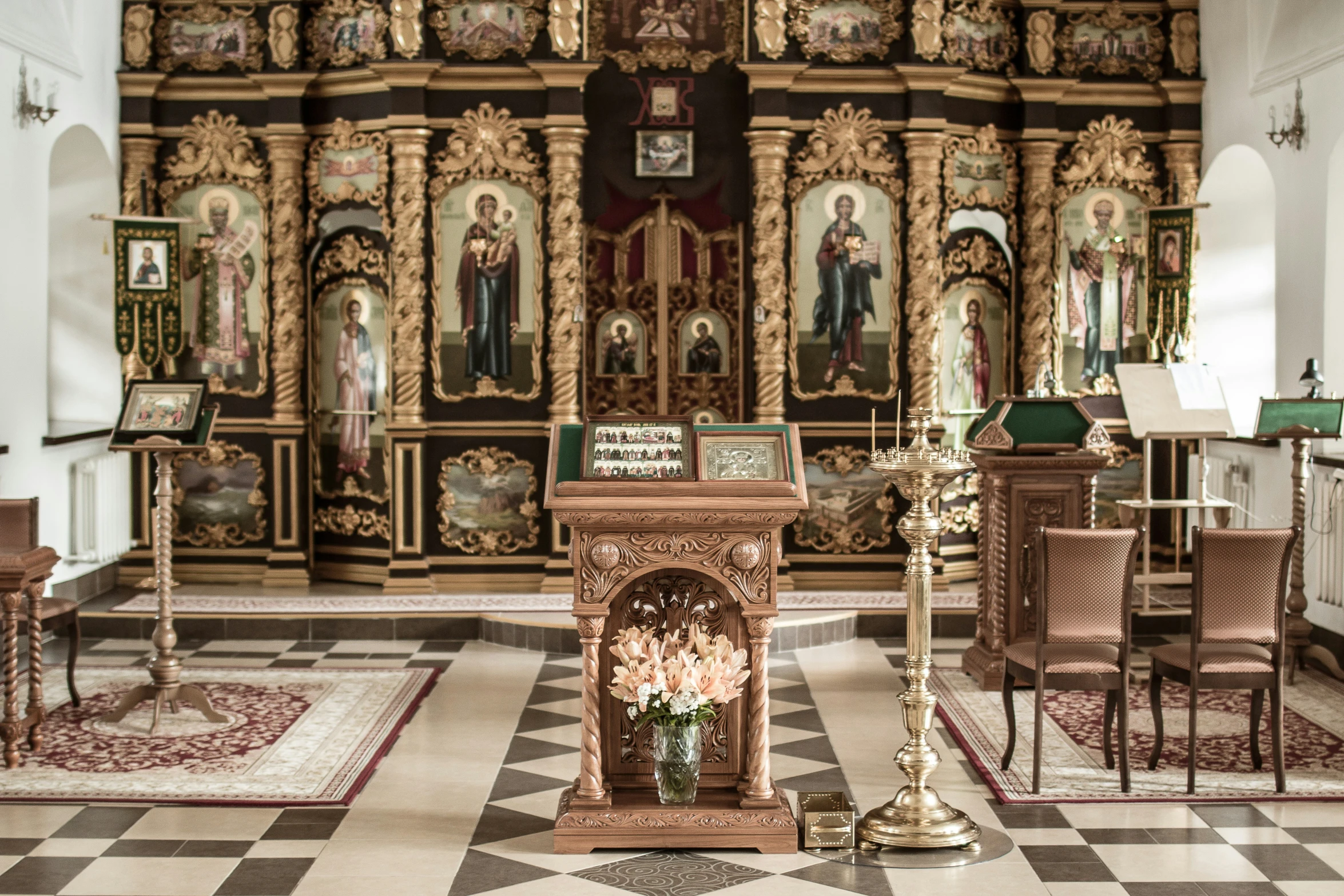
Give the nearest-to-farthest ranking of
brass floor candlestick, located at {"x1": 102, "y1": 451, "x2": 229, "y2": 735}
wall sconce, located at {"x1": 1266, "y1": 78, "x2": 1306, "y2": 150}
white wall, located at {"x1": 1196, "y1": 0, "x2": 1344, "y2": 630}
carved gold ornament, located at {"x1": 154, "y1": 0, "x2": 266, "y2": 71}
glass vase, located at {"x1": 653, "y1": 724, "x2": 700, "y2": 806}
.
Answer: glass vase, located at {"x1": 653, "y1": 724, "x2": 700, "y2": 806}, brass floor candlestick, located at {"x1": 102, "y1": 451, "x2": 229, "y2": 735}, white wall, located at {"x1": 1196, "y1": 0, "x2": 1344, "y2": 630}, wall sconce, located at {"x1": 1266, "y1": 78, "x2": 1306, "y2": 150}, carved gold ornament, located at {"x1": 154, "y1": 0, "x2": 266, "y2": 71}

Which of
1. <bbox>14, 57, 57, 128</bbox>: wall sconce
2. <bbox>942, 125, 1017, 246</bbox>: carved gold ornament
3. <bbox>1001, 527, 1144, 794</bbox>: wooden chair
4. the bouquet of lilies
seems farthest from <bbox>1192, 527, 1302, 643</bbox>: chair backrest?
<bbox>14, 57, 57, 128</bbox>: wall sconce

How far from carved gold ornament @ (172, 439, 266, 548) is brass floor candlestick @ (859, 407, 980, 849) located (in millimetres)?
5627

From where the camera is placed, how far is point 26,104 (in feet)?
26.6

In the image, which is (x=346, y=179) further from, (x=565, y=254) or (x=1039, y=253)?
(x=1039, y=253)

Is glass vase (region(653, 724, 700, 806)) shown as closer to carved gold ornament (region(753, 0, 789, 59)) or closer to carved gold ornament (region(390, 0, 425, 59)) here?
carved gold ornament (region(753, 0, 789, 59))

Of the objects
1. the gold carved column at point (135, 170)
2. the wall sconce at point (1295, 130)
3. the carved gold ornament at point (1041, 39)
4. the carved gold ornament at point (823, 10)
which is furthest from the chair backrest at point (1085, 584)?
the gold carved column at point (135, 170)

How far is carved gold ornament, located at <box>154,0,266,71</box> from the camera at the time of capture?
368 inches

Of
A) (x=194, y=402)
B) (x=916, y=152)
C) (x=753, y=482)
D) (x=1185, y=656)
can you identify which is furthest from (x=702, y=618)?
(x=916, y=152)

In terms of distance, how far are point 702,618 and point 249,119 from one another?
5.82 meters

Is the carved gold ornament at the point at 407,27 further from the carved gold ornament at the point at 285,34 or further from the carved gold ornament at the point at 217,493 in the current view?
the carved gold ornament at the point at 217,493

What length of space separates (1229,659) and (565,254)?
488cm

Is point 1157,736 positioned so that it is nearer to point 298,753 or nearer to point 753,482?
point 753,482

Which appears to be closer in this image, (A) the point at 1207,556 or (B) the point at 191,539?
(A) the point at 1207,556

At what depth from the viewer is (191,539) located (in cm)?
953
